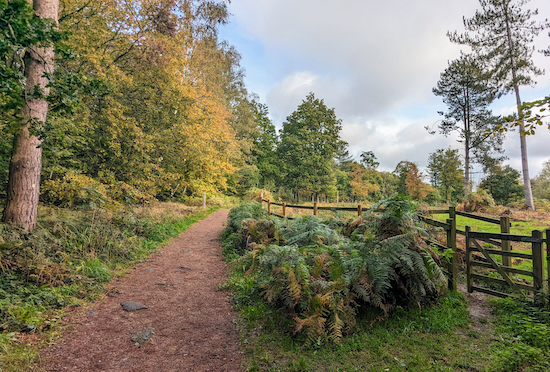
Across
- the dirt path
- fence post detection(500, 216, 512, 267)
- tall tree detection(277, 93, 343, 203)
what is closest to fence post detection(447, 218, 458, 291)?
fence post detection(500, 216, 512, 267)

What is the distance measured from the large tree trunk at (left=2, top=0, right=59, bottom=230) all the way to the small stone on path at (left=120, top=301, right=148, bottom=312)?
2.88 m

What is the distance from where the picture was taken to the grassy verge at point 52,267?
10.8ft

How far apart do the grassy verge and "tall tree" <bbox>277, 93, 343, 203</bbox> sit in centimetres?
2425

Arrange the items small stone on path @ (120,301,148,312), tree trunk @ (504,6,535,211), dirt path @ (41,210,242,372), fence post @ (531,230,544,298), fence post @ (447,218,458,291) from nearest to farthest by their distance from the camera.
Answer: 1. dirt path @ (41,210,242,372)
2. fence post @ (531,230,544,298)
3. small stone on path @ (120,301,148,312)
4. fence post @ (447,218,458,291)
5. tree trunk @ (504,6,535,211)

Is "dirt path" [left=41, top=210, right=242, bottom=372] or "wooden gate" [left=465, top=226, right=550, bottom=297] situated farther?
"wooden gate" [left=465, top=226, right=550, bottom=297]

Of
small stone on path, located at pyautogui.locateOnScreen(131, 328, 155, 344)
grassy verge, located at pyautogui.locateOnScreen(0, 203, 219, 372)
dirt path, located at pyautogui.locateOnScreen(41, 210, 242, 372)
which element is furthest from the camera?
small stone on path, located at pyautogui.locateOnScreen(131, 328, 155, 344)

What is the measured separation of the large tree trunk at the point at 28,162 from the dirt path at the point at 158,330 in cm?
242

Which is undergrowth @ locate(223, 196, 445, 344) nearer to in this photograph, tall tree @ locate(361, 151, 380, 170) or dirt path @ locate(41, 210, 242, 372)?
dirt path @ locate(41, 210, 242, 372)

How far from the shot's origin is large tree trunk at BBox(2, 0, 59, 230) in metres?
5.40

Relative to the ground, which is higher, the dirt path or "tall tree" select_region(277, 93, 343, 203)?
"tall tree" select_region(277, 93, 343, 203)

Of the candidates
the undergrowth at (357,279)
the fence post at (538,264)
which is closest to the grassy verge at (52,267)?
the undergrowth at (357,279)

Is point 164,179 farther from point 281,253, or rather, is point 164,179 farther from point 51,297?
point 281,253

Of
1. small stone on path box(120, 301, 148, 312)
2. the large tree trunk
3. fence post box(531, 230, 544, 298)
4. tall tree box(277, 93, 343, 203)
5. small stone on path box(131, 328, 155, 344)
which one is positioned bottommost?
small stone on path box(131, 328, 155, 344)

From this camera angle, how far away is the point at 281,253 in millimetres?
4199
